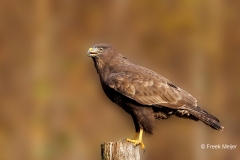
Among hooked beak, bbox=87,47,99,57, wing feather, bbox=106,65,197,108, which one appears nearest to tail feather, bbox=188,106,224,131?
wing feather, bbox=106,65,197,108

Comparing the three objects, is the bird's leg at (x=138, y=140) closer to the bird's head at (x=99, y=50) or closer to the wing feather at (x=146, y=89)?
the wing feather at (x=146, y=89)

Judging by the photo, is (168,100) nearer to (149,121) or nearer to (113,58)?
(149,121)

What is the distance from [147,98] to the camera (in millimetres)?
5984

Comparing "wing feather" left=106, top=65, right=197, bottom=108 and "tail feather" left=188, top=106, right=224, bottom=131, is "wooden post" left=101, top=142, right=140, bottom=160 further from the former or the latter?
"tail feather" left=188, top=106, right=224, bottom=131

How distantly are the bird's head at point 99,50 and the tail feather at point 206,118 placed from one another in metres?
1.51

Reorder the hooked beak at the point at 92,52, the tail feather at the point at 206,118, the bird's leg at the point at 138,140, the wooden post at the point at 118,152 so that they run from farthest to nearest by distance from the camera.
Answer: the hooked beak at the point at 92,52 → the tail feather at the point at 206,118 → the bird's leg at the point at 138,140 → the wooden post at the point at 118,152

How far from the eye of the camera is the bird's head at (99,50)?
6.48m

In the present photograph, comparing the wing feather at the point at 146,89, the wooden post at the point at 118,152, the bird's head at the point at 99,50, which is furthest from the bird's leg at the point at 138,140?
the bird's head at the point at 99,50

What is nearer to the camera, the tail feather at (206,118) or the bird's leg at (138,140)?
the bird's leg at (138,140)

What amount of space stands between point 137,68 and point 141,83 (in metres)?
0.33

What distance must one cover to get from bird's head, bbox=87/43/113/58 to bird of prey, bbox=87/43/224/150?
1.25 feet

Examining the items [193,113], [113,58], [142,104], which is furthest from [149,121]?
[113,58]

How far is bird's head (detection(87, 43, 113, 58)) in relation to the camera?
648 cm

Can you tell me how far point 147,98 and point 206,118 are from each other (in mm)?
824
